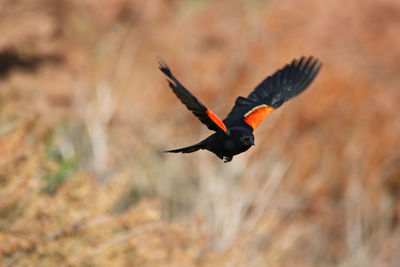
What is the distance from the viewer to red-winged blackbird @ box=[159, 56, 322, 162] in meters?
4.36

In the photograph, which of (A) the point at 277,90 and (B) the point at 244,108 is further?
(A) the point at 277,90

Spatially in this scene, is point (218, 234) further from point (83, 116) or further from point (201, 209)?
point (83, 116)

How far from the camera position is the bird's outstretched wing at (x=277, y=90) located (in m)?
5.78

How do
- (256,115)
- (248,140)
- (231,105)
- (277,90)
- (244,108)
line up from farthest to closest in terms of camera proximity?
(231,105), (277,90), (244,108), (256,115), (248,140)

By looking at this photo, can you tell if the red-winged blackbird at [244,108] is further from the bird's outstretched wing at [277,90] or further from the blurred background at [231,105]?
the blurred background at [231,105]

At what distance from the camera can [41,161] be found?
664 cm

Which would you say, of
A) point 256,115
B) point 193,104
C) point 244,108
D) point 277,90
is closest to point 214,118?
point 193,104

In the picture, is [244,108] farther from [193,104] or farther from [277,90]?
[193,104]

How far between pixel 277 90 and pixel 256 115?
80 cm

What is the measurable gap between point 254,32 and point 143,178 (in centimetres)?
617

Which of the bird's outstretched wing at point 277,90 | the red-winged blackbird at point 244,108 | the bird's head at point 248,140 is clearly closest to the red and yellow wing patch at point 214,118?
the red-winged blackbird at point 244,108

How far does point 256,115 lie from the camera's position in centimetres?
559

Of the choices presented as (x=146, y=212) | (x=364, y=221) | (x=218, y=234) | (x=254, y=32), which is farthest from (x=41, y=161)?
(x=254, y=32)

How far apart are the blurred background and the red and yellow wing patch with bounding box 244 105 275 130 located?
3.70 m
